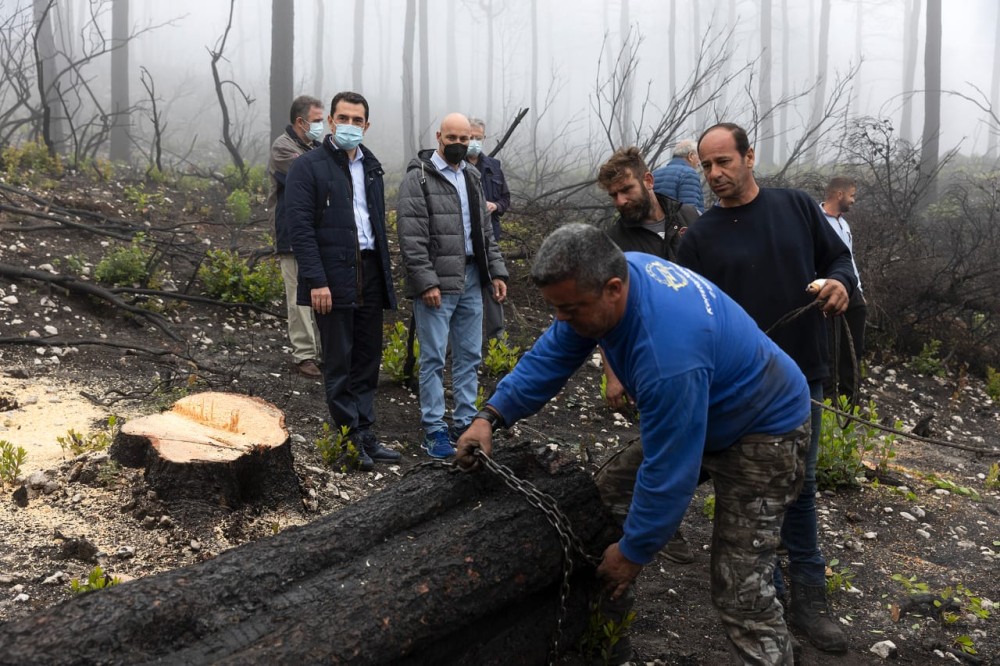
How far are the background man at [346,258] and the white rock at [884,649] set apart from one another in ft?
9.44

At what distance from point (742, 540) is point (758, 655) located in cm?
38

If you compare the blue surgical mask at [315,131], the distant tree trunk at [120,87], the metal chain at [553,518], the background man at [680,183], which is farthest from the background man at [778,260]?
the distant tree trunk at [120,87]

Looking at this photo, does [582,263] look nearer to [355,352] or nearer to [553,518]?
[553,518]

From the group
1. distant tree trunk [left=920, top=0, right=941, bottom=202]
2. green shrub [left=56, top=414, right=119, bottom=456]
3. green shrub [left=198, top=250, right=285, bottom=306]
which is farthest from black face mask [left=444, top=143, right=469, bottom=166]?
distant tree trunk [left=920, top=0, right=941, bottom=202]

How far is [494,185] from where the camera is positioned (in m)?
7.14

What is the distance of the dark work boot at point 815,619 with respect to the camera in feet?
11.4

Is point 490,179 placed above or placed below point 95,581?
above

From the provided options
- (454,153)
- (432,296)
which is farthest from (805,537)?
(454,153)

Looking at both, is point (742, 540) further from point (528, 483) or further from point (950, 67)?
point (950, 67)

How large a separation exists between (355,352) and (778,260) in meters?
2.76

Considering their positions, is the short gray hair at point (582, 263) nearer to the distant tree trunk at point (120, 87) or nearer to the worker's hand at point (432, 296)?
the worker's hand at point (432, 296)

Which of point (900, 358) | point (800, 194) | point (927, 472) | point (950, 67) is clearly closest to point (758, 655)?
point (800, 194)

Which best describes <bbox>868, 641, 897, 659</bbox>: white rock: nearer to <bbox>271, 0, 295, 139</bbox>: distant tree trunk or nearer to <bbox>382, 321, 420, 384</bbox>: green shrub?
<bbox>382, 321, 420, 384</bbox>: green shrub

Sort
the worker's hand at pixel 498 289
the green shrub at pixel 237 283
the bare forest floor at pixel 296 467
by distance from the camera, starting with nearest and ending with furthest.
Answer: the bare forest floor at pixel 296 467, the worker's hand at pixel 498 289, the green shrub at pixel 237 283
